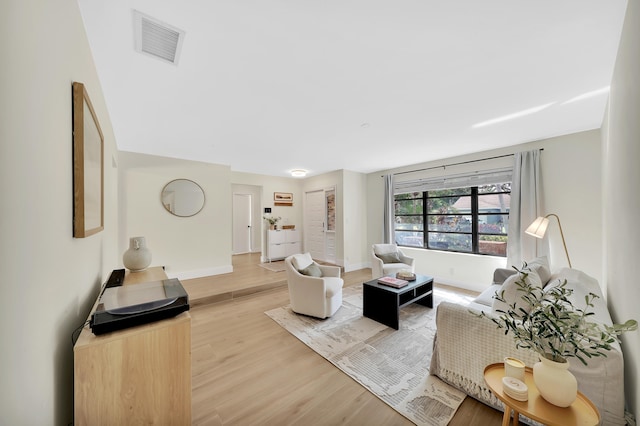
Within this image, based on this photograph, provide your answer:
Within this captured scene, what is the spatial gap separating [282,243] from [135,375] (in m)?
5.25

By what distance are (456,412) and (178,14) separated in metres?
3.03

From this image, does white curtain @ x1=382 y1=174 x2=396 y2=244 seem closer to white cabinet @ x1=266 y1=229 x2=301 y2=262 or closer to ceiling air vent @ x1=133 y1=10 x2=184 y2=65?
white cabinet @ x1=266 y1=229 x2=301 y2=262

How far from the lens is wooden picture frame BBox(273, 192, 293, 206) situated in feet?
21.1

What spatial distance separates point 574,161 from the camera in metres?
3.21

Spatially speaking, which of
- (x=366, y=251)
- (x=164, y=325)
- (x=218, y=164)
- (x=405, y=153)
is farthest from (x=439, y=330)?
(x=218, y=164)

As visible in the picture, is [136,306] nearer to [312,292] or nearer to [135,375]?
[135,375]

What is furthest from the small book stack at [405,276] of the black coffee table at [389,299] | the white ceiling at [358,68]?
the white ceiling at [358,68]

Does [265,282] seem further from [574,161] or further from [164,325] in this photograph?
[574,161]

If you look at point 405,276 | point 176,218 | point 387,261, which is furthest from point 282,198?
point 405,276

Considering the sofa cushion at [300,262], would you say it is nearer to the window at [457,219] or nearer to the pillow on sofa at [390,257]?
the pillow on sofa at [390,257]

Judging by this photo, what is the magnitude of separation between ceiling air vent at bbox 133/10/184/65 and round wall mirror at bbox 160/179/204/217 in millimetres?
3114

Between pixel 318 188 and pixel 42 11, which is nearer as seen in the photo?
pixel 42 11

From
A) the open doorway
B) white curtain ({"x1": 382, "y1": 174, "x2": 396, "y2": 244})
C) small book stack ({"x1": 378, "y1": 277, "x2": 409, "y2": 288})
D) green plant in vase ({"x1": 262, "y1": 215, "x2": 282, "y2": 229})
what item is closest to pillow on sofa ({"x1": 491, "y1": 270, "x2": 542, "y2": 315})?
small book stack ({"x1": 378, "y1": 277, "x2": 409, "y2": 288})

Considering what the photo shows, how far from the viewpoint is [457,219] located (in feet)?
14.7
